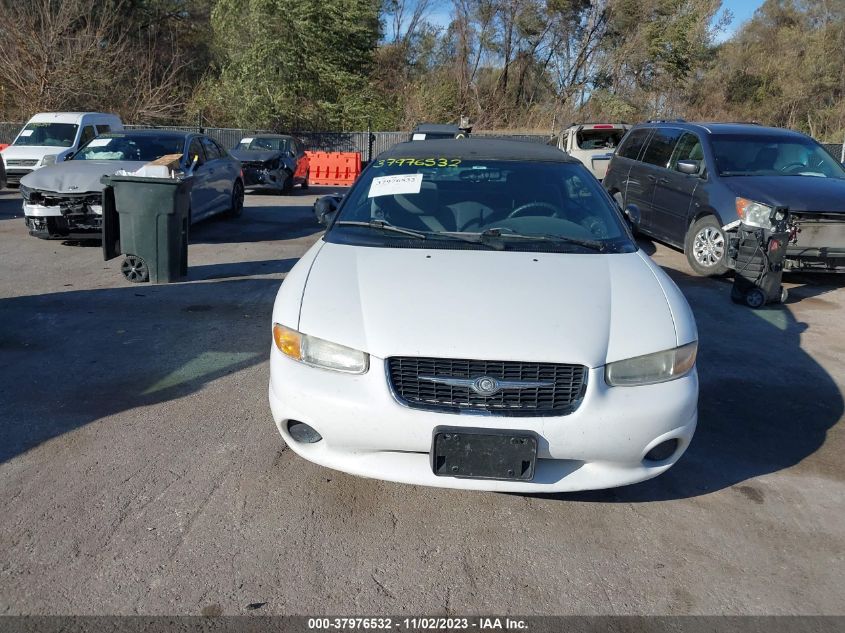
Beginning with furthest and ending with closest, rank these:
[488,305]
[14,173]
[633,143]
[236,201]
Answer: [14,173] < [236,201] < [633,143] < [488,305]

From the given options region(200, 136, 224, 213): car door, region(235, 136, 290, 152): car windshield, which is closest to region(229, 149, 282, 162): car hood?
region(235, 136, 290, 152): car windshield

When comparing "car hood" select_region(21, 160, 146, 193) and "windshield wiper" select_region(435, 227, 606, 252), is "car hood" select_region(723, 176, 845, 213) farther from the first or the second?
"car hood" select_region(21, 160, 146, 193)

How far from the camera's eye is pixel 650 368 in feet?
10.3

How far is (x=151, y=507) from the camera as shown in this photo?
3320 mm

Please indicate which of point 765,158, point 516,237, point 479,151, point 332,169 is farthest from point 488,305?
point 332,169

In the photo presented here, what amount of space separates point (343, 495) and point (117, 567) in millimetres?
1057

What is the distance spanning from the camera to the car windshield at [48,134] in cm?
1655

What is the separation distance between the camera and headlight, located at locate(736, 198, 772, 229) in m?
7.23

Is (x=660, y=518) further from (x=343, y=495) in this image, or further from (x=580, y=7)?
(x=580, y=7)

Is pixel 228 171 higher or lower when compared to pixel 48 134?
higher

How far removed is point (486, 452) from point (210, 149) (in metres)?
10.1

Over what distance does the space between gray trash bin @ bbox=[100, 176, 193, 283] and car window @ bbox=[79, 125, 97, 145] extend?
411 inches

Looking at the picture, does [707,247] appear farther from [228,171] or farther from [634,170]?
[228,171]

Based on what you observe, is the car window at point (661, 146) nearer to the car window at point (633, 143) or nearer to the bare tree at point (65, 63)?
the car window at point (633, 143)
